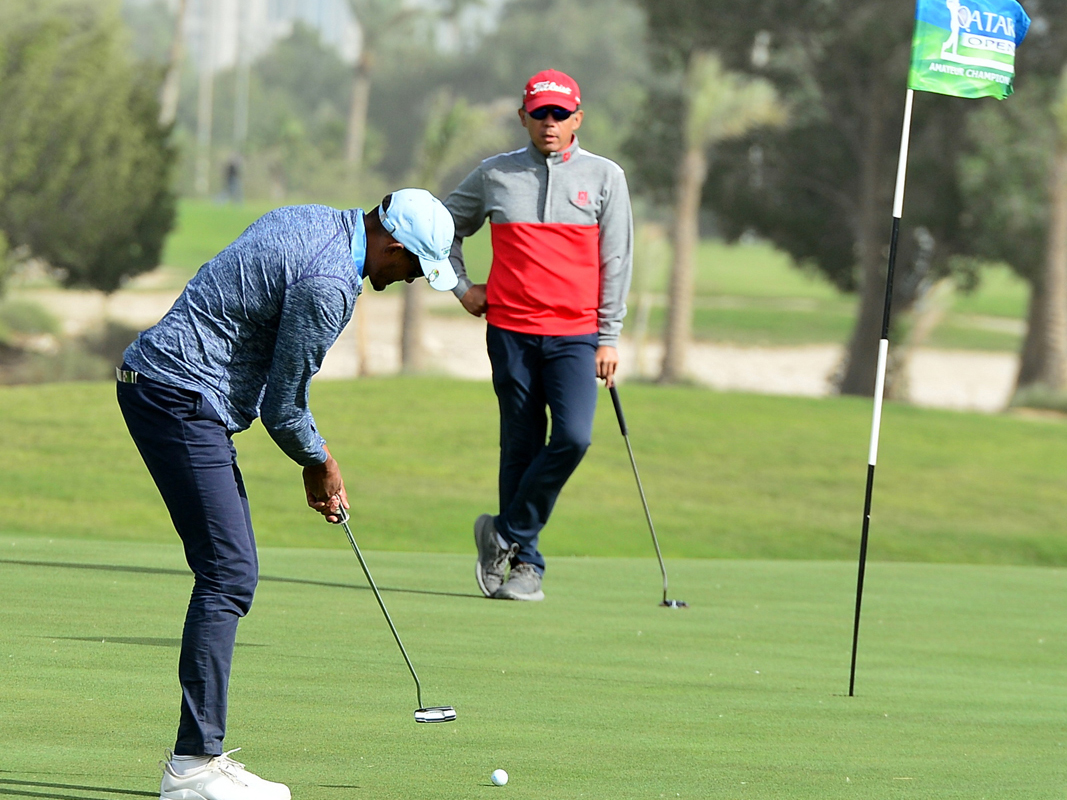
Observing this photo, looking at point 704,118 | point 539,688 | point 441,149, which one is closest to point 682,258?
point 704,118

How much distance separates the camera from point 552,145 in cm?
825

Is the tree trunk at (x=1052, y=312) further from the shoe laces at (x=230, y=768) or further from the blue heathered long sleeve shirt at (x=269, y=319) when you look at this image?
the shoe laces at (x=230, y=768)

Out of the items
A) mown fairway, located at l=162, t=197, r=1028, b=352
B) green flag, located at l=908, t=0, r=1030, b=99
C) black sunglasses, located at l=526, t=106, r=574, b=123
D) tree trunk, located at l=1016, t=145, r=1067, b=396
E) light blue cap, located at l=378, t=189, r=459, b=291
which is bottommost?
mown fairway, located at l=162, t=197, r=1028, b=352

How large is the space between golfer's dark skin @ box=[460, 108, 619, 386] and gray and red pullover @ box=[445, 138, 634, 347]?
5 centimetres

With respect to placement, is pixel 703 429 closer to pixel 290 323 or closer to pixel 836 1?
pixel 836 1

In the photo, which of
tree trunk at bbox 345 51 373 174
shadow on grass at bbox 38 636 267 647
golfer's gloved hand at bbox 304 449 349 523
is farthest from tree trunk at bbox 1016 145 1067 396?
tree trunk at bbox 345 51 373 174

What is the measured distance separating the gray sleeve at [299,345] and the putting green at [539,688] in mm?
995

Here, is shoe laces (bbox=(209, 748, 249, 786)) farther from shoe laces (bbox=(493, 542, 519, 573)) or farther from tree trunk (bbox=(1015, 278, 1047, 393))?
tree trunk (bbox=(1015, 278, 1047, 393))

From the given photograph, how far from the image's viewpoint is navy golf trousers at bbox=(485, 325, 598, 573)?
27.0ft

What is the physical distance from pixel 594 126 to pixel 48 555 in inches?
3025

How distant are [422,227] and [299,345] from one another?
447mm

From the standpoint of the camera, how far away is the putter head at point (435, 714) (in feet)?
16.6

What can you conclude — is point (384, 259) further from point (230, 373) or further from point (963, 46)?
point (963, 46)

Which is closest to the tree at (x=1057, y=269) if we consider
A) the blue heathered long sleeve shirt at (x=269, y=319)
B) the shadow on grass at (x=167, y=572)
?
the shadow on grass at (x=167, y=572)
